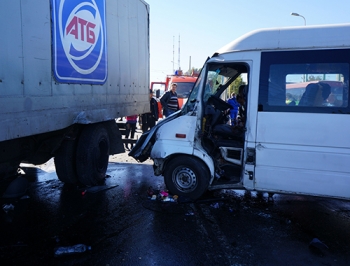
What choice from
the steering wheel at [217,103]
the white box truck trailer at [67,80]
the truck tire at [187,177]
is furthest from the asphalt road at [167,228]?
the steering wheel at [217,103]

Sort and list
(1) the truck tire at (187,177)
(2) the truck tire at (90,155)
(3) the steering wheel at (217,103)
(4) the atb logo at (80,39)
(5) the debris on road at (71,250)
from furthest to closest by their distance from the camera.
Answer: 1. (2) the truck tire at (90,155)
2. (3) the steering wheel at (217,103)
3. (1) the truck tire at (187,177)
4. (4) the atb logo at (80,39)
5. (5) the debris on road at (71,250)

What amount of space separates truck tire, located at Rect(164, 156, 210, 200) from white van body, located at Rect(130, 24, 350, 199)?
0.06ft

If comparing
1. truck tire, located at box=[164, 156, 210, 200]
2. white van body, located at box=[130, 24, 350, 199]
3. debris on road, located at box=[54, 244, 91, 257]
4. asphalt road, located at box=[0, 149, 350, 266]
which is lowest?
asphalt road, located at box=[0, 149, 350, 266]

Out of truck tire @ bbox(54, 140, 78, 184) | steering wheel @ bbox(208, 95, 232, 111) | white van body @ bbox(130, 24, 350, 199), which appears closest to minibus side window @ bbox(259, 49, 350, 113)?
white van body @ bbox(130, 24, 350, 199)

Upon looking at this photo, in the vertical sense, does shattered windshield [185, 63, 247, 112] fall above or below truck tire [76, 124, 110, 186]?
above

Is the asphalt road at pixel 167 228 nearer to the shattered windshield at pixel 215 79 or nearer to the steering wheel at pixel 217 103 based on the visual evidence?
the steering wheel at pixel 217 103

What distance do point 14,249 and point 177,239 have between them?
1.95 meters

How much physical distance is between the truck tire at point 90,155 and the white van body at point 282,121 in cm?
145

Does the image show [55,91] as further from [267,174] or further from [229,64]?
[267,174]

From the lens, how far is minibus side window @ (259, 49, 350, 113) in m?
4.35

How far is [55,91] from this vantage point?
4.43 m

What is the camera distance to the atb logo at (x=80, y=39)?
450cm

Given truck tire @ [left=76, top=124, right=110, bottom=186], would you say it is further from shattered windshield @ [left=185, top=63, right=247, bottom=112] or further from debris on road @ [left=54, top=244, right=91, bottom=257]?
debris on road @ [left=54, top=244, right=91, bottom=257]

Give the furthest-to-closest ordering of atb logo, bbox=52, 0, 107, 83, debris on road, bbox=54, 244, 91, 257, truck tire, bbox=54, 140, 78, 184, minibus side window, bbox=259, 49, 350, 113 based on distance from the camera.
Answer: truck tire, bbox=54, 140, 78, 184
atb logo, bbox=52, 0, 107, 83
minibus side window, bbox=259, 49, 350, 113
debris on road, bbox=54, 244, 91, 257
